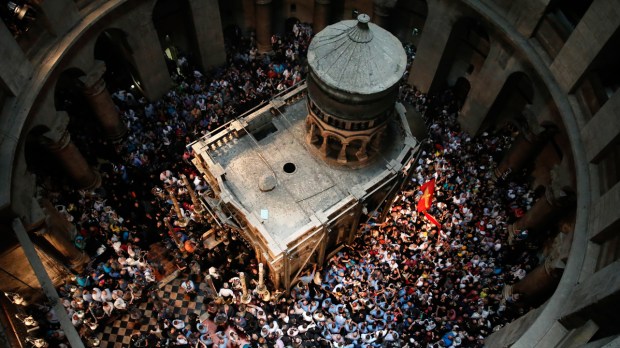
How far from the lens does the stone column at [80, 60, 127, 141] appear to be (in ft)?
70.2

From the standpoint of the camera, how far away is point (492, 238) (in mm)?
21391

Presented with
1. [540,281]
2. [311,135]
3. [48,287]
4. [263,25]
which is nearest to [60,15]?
[48,287]

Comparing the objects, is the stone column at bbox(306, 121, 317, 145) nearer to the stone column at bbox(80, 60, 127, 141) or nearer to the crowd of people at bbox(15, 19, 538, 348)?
the crowd of people at bbox(15, 19, 538, 348)

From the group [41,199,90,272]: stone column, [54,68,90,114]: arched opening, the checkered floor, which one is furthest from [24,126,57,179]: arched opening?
the checkered floor

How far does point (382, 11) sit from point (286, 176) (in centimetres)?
1146

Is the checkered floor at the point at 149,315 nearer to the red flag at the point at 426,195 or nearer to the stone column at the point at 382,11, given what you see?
the red flag at the point at 426,195

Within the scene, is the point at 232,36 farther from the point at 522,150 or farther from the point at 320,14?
the point at 522,150

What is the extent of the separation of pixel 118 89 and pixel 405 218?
683 inches

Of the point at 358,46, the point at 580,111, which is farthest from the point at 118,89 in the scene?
the point at 580,111

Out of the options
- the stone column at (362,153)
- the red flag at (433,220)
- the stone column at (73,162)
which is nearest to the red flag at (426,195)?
the red flag at (433,220)

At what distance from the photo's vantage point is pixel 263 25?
1097 inches

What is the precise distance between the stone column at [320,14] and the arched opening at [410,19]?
12.9 feet

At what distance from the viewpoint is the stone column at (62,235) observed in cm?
1876

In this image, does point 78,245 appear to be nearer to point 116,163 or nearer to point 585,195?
point 116,163
